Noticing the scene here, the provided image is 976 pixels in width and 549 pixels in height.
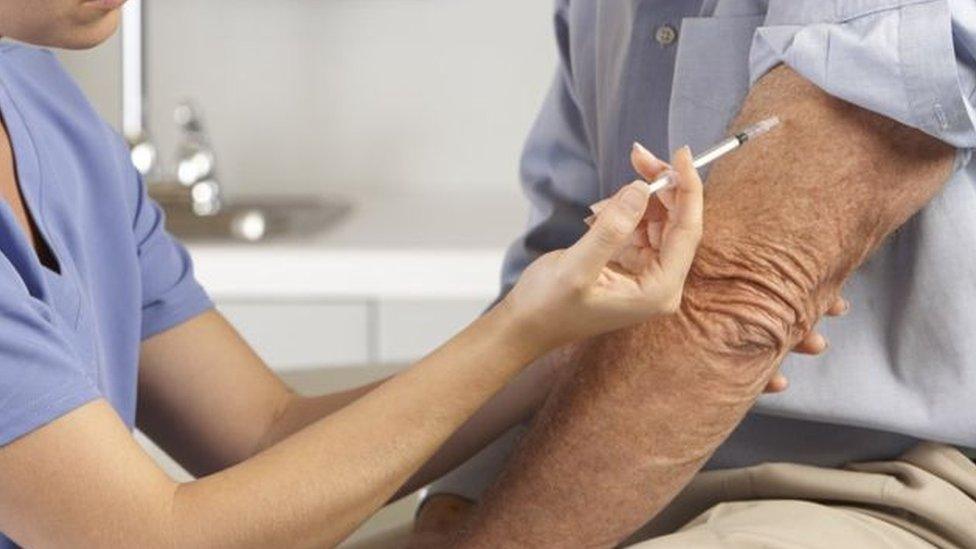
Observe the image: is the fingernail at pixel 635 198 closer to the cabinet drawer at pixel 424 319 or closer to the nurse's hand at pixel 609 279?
the nurse's hand at pixel 609 279

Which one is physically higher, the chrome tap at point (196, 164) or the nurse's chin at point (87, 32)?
the nurse's chin at point (87, 32)

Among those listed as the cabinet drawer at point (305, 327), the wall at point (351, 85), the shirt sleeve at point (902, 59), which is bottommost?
the cabinet drawer at point (305, 327)

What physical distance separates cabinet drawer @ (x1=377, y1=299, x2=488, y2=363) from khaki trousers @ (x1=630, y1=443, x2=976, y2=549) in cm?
161

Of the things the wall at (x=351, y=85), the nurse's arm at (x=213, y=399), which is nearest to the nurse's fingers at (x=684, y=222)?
the nurse's arm at (x=213, y=399)

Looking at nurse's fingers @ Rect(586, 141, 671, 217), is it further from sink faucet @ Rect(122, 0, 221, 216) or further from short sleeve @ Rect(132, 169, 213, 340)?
sink faucet @ Rect(122, 0, 221, 216)

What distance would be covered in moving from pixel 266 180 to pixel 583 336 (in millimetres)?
2438

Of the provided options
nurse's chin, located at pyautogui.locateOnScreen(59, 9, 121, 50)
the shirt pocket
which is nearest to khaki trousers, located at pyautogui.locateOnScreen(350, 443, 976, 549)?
the shirt pocket

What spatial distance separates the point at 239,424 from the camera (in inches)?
64.6

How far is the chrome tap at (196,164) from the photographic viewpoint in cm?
338

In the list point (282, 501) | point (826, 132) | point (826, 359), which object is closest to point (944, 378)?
point (826, 359)

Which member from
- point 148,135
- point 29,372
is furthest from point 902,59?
point 148,135

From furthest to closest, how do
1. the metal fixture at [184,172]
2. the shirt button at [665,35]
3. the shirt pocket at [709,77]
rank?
the metal fixture at [184,172] → the shirt button at [665,35] → the shirt pocket at [709,77]

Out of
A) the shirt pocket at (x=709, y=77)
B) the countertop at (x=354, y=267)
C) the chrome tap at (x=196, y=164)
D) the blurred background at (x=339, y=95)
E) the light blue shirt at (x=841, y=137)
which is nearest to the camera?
the light blue shirt at (x=841, y=137)

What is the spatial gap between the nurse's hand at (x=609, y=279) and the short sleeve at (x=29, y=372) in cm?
27
